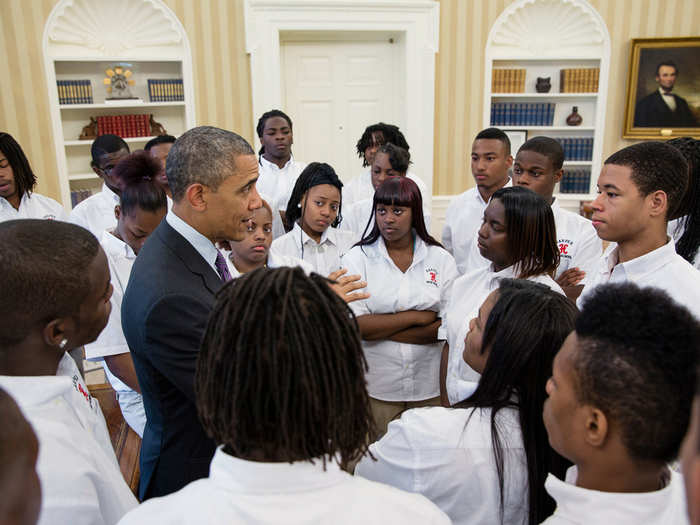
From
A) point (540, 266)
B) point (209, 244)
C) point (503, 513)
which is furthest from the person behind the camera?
point (540, 266)

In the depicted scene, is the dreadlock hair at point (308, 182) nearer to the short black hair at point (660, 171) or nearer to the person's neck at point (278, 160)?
the person's neck at point (278, 160)

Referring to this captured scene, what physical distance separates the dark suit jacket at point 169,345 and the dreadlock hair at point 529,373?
69 centimetres

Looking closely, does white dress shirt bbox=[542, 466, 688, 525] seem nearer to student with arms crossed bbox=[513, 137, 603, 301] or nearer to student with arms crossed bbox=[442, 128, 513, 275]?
student with arms crossed bbox=[513, 137, 603, 301]

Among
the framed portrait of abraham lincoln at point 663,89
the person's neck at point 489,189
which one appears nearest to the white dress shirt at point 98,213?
the person's neck at point 489,189

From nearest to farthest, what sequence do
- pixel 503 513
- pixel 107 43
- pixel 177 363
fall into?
1. pixel 503 513
2. pixel 177 363
3. pixel 107 43

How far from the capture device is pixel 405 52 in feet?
19.6

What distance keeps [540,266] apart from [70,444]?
173cm

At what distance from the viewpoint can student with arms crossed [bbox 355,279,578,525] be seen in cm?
111

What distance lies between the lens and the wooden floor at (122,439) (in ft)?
6.28

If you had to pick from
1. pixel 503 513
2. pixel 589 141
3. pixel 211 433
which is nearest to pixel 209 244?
pixel 211 433

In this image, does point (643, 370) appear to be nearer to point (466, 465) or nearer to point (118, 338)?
point (466, 465)

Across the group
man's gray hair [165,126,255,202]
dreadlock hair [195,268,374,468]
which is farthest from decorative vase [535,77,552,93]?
dreadlock hair [195,268,374,468]

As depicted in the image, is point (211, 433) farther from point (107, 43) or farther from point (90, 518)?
point (107, 43)

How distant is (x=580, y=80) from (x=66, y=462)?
6751 millimetres
